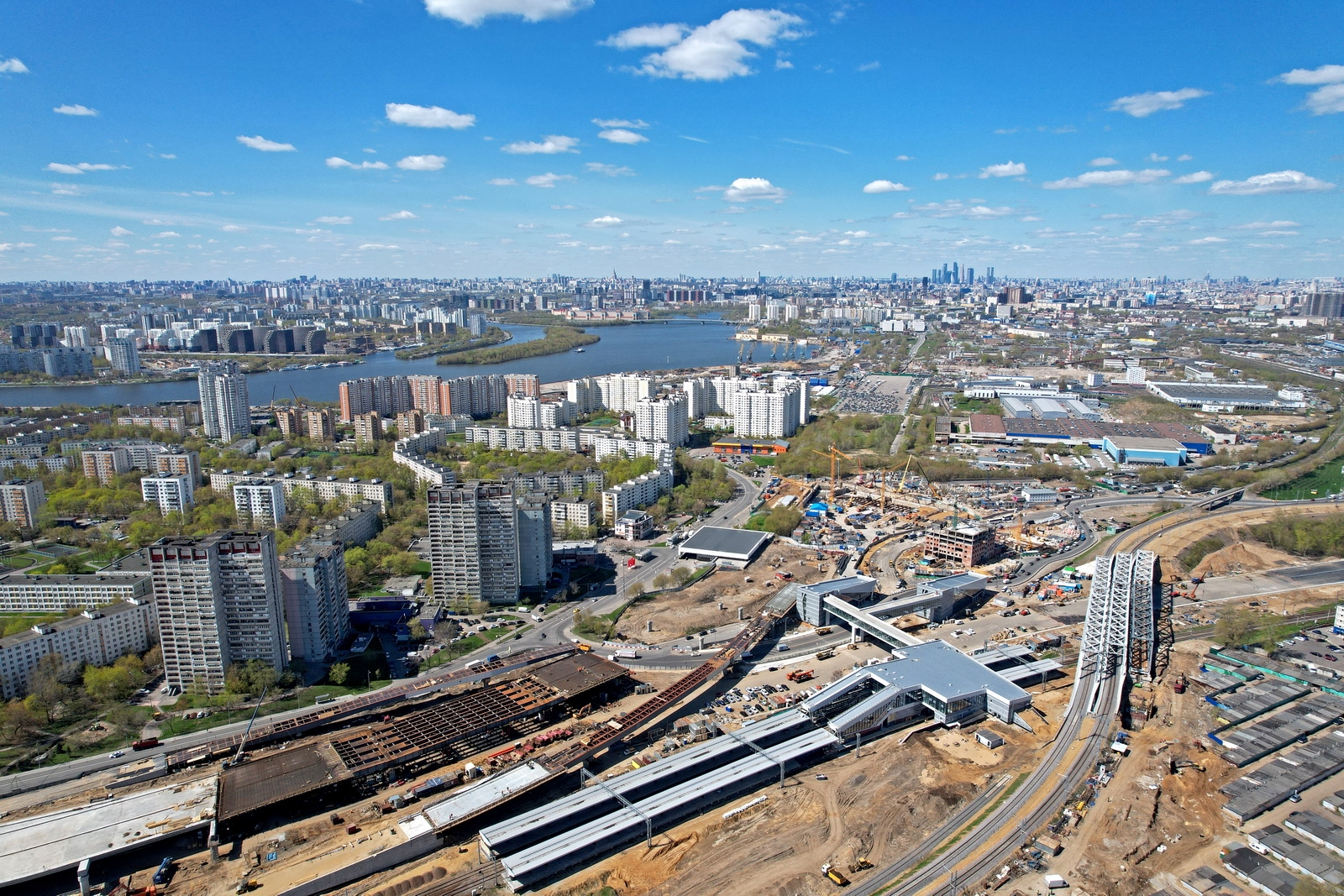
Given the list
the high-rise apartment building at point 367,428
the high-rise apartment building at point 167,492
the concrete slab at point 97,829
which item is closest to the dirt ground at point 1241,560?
the concrete slab at point 97,829

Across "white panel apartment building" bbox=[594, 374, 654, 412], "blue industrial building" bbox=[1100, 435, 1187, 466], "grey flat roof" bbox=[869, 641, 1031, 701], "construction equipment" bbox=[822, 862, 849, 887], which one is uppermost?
"white panel apartment building" bbox=[594, 374, 654, 412]

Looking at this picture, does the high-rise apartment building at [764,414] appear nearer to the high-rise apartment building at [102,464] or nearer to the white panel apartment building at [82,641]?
the high-rise apartment building at [102,464]

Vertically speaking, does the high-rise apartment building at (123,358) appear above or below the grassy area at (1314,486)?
above

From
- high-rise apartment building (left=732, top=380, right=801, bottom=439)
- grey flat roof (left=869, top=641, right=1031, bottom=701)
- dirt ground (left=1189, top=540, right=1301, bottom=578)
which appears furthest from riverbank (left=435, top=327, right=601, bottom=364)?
grey flat roof (left=869, top=641, right=1031, bottom=701)

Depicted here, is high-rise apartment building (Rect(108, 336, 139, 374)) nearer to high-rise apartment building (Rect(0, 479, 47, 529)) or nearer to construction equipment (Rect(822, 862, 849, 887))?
high-rise apartment building (Rect(0, 479, 47, 529))

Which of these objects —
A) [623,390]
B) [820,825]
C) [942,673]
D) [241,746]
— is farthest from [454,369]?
[820,825]

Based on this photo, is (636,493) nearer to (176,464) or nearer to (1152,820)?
(176,464)
